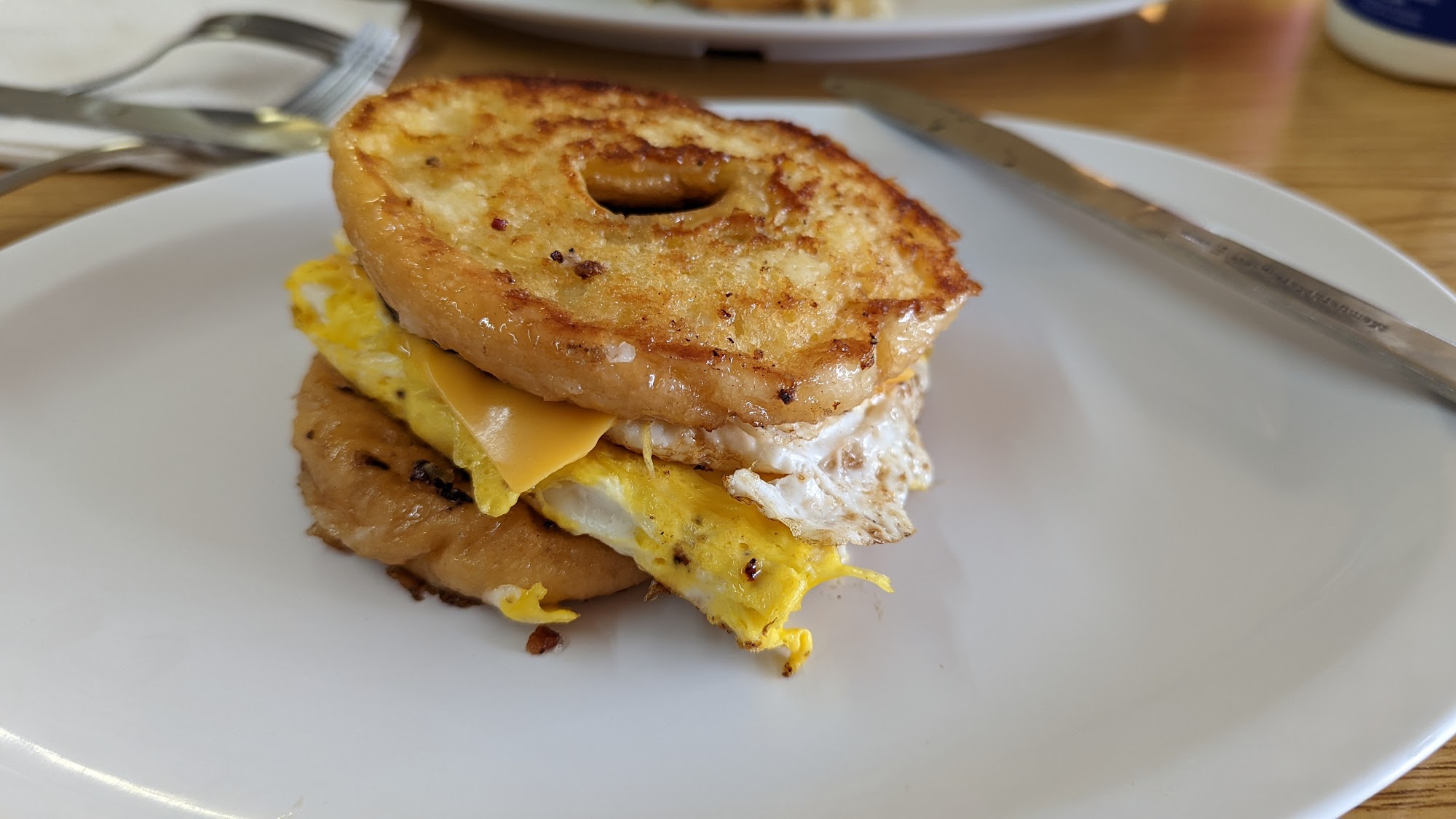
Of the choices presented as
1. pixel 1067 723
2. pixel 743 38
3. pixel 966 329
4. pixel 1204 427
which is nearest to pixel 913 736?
pixel 1067 723

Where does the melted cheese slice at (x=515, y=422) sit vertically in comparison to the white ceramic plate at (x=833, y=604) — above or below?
above

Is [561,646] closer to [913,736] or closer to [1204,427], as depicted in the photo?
[913,736]

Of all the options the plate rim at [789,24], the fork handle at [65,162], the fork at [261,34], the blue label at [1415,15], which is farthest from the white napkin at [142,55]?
the blue label at [1415,15]

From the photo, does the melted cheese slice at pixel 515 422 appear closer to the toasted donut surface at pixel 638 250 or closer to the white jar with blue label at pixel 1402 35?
the toasted donut surface at pixel 638 250

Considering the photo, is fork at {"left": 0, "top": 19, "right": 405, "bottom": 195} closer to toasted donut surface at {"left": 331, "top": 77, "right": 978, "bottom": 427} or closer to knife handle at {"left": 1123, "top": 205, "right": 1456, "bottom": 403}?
toasted donut surface at {"left": 331, "top": 77, "right": 978, "bottom": 427}

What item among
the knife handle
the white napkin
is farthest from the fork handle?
the knife handle

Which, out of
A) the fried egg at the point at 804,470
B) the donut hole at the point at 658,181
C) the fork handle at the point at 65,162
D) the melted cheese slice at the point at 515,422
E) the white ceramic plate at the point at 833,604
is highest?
the donut hole at the point at 658,181

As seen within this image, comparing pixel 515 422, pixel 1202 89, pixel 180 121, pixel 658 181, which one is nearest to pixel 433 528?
pixel 515 422
